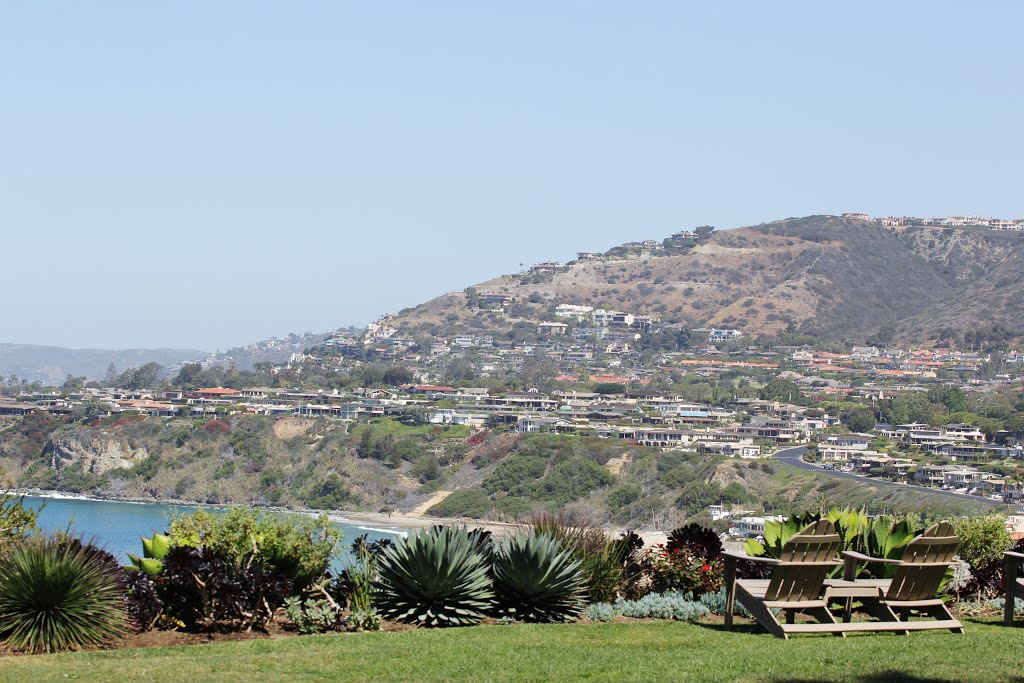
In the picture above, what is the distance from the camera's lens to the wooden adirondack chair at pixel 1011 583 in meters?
8.20

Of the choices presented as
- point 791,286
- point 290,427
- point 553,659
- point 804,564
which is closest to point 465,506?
point 290,427

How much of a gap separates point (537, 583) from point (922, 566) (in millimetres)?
2213

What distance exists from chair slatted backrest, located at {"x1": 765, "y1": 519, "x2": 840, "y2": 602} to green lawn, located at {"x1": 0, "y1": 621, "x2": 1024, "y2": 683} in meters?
0.26

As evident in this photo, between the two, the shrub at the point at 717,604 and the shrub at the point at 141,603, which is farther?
the shrub at the point at 717,604

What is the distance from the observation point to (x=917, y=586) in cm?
786

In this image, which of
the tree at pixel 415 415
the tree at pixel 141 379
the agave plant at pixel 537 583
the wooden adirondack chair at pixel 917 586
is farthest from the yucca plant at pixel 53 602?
the tree at pixel 141 379

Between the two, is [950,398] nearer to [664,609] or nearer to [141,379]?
[141,379]

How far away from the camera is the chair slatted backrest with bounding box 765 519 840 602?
750 centimetres

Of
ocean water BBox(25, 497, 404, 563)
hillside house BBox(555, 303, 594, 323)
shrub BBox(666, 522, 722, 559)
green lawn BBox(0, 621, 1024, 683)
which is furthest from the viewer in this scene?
hillside house BBox(555, 303, 594, 323)

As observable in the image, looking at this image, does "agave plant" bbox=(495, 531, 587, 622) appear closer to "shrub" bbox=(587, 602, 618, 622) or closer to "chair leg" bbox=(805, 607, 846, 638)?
"shrub" bbox=(587, 602, 618, 622)

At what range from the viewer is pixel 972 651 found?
7023 millimetres

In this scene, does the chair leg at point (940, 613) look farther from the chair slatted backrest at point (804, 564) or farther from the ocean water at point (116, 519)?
the ocean water at point (116, 519)

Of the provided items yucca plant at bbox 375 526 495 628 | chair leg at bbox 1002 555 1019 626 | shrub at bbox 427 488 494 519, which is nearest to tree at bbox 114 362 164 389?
shrub at bbox 427 488 494 519

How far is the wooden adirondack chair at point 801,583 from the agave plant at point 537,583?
1.17m
